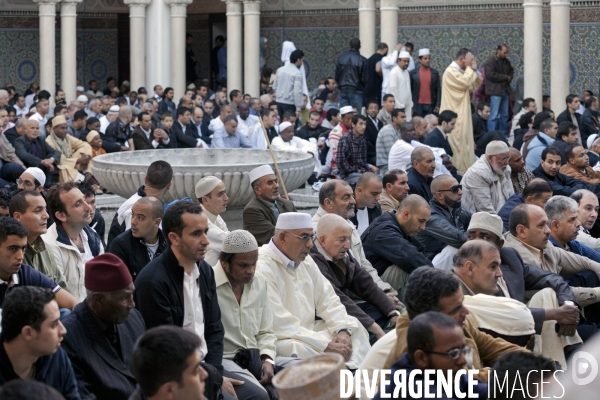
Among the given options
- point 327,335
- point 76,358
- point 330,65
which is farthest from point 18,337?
point 330,65

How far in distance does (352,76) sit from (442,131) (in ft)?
12.9

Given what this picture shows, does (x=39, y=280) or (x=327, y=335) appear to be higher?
(x=39, y=280)

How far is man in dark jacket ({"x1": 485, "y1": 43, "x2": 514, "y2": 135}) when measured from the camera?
49.3 feet

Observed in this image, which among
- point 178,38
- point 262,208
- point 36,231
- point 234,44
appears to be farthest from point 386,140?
point 178,38

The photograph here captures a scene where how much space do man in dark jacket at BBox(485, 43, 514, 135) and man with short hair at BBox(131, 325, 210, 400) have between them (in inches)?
489

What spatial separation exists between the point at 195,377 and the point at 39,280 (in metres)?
1.67

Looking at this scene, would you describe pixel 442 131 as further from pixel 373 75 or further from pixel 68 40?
pixel 68 40

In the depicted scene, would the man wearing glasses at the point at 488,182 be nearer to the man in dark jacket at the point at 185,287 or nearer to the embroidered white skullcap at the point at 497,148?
the embroidered white skullcap at the point at 497,148

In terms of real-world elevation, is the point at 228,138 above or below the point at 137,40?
below

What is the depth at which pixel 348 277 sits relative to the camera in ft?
18.4

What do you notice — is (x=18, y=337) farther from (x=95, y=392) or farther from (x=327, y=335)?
(x=327, y=335)

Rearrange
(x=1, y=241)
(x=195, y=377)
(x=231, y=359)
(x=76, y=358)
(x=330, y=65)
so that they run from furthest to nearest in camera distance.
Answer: (x=330, y=65) → (x=231, y=359) → (x=1, y=241) → (x=76, y=358) → (x=195, y=377)

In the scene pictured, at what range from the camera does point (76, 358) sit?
12.4 ft

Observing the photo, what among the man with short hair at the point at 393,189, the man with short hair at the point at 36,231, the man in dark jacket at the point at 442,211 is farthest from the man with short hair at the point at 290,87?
the man with short hair at the point at 36,231
